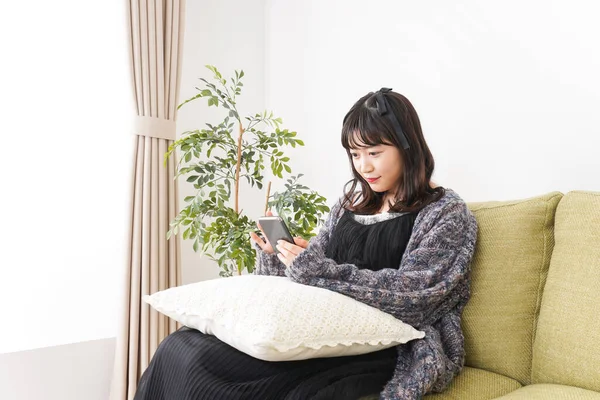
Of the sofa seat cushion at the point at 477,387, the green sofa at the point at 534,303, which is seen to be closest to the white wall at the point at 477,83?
the green sofa at the point at 534,303

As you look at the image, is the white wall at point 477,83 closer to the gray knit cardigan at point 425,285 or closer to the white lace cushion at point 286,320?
the gray knit cardigan at point 425,285

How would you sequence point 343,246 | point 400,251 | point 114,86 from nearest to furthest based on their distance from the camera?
point 400,251 < point 343,246 < point 114,86

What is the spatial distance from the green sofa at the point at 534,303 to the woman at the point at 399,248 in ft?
0.18

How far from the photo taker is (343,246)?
153 cm

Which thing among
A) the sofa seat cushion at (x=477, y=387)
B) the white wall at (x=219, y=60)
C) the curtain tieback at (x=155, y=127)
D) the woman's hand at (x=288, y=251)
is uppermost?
the white wall at (x=219, y=60)

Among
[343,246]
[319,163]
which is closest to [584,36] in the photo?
[343,246]

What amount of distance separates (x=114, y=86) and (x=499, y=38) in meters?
1.65

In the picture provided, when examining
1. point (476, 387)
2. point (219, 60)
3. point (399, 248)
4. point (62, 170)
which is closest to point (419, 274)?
point (399, 248)

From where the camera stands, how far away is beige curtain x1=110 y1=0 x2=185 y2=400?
2256 mm

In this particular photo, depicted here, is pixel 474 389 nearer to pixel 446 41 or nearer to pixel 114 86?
pixel 446 41

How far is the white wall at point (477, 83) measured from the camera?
1587 mm

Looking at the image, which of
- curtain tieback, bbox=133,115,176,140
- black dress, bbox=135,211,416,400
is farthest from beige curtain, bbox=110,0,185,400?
black dress, bbox=135,211,416,400

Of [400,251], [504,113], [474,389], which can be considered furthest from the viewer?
[504,113]

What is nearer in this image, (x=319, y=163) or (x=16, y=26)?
(x=16, y=26)
